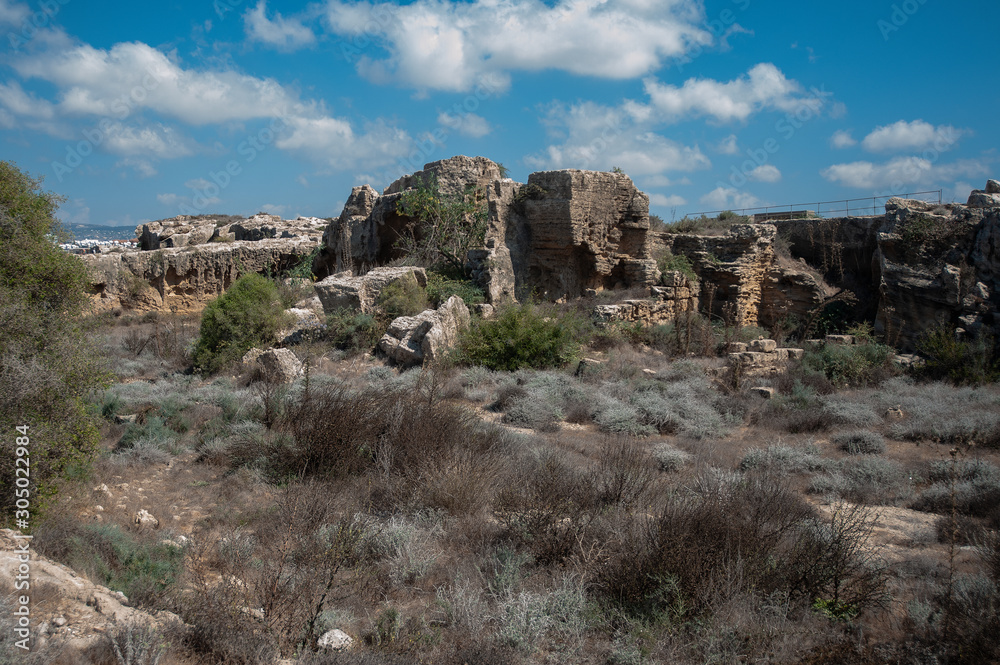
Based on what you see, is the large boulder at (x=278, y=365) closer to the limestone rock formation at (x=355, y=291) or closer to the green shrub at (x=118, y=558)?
the limestone rock formation at (x=355, y=291)

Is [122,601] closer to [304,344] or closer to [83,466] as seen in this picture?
[83,466]

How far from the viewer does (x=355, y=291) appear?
12.1 meters

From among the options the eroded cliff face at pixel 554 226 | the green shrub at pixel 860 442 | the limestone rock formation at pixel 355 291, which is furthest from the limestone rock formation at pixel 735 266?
the green shrub at pixel 860 442

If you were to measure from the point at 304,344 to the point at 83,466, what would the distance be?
248 inches

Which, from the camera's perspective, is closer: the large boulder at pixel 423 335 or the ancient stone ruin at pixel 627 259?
the large boulder at pixel 423 335

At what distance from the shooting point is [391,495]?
4.92 metres

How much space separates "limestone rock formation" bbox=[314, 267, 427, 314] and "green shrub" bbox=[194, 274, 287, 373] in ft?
3.86

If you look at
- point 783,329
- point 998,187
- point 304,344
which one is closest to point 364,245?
point 304,344

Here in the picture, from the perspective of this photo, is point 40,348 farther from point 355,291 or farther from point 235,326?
point 355,291

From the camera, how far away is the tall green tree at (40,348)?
3.76 m

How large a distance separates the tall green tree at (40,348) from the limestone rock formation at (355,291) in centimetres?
721

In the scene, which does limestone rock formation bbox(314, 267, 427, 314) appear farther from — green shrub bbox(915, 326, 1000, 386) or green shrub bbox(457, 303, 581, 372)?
green shrub bbox(915, 326, 1000, 386)

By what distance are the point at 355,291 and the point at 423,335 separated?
2.27 m

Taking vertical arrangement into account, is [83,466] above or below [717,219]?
below
